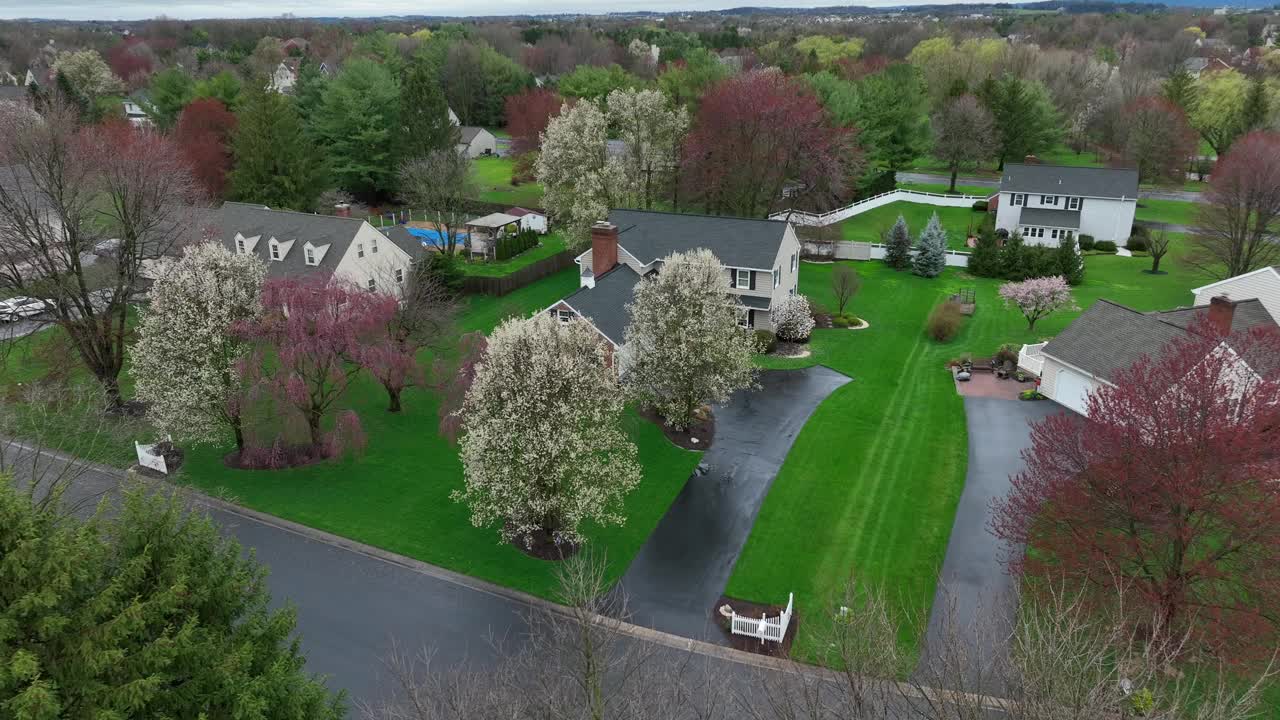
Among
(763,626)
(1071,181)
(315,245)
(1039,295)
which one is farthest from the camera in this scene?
(1071,181)

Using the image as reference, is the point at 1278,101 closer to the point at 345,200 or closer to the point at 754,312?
the point at 754,312

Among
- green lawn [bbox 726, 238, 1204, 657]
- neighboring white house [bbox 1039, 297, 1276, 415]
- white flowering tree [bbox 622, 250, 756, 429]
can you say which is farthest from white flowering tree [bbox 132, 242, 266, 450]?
neighboring white house [bbox 1039, 297, 1276, 415]

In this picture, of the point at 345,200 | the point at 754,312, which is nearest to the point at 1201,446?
the point at 754,312

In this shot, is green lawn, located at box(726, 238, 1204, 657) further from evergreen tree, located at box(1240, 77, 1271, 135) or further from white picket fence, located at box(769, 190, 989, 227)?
evergreen tree, located at box(1240, 77, 1271, 135)

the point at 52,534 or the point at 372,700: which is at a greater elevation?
Result: the point at 52,534

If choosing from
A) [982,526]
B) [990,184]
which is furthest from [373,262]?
[990,184]

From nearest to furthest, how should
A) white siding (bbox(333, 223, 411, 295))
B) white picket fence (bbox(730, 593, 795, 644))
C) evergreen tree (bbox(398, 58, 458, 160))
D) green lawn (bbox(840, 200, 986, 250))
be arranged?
white picket fence (bbox(730, 593, 795, 644))
white siding (bbox(333, 223, 411, 295))
green lawn (bbox(840, 200, 986, 250))
evergreen tree (bbox(398, 58, 458, 160))

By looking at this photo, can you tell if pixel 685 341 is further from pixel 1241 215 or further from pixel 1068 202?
pixel 1068 202
